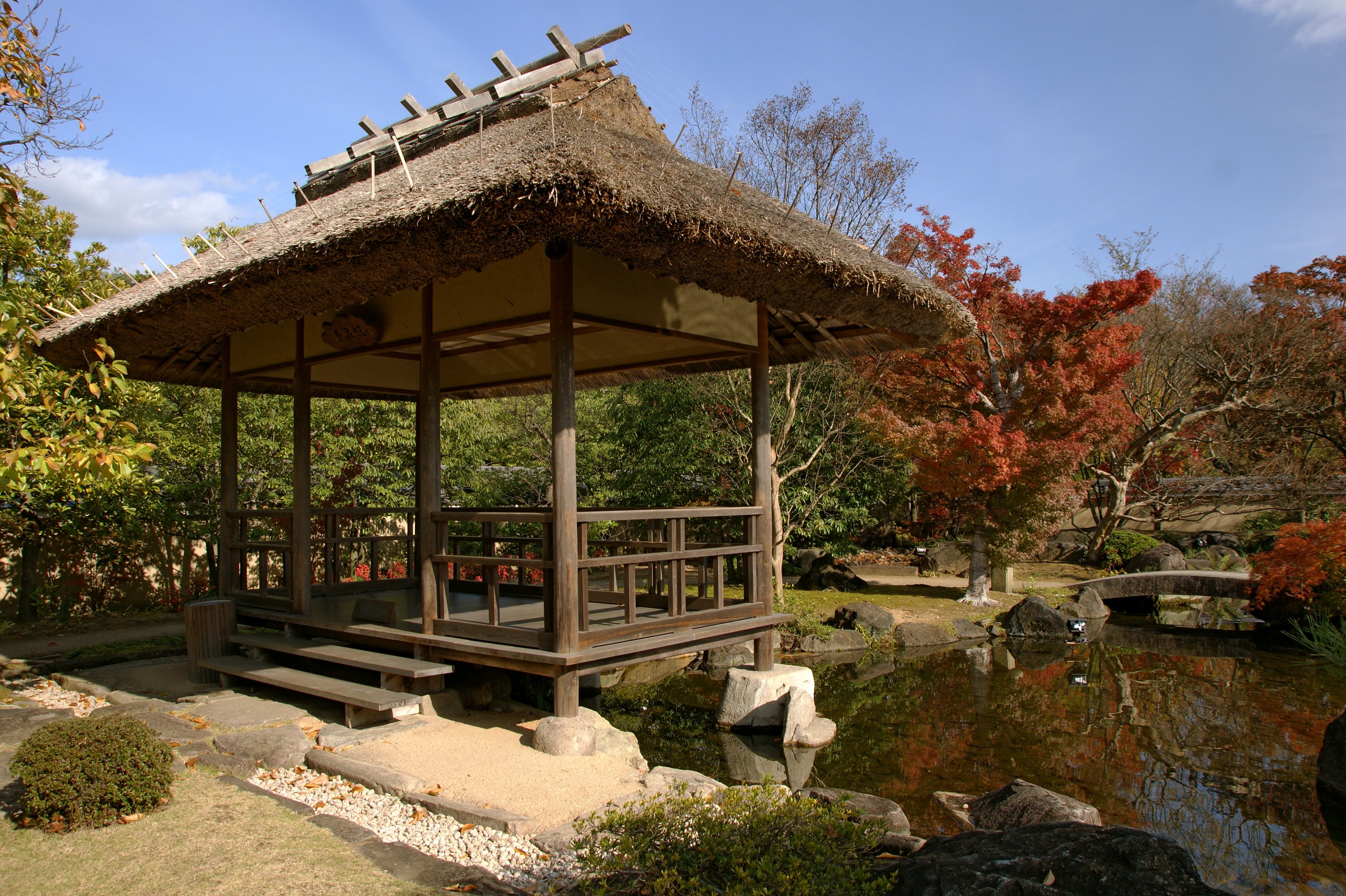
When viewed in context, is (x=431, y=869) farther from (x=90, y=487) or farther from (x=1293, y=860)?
(x=90, y=487)

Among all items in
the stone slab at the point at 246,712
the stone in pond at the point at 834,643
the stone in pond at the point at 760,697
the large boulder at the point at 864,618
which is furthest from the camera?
the large boulder at the point at 864,618

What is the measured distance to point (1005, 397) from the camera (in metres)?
14.5

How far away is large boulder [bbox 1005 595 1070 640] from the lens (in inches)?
494

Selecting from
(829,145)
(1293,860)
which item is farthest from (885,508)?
(1293,860)

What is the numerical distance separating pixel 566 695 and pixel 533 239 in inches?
118

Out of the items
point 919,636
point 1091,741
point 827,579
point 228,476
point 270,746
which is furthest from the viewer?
point 827,579

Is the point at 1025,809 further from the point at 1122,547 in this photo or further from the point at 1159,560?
the point at 1122,547

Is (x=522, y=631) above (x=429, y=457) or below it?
below

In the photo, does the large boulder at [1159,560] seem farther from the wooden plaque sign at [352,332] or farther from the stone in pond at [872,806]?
the wooden plaque sign at [352,332]

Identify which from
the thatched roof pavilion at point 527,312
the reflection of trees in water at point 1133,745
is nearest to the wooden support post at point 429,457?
the thatched roof pavilion at point 527,312

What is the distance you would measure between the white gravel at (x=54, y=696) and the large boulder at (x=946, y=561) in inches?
604

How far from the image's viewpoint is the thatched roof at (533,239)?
4883 millimetres

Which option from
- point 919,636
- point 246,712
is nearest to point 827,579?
point 919,636

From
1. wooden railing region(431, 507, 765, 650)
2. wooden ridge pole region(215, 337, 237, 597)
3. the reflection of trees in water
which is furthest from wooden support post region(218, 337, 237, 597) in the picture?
the reflection of trees in water
